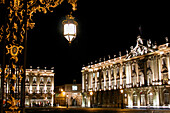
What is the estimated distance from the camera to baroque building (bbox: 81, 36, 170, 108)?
5338cm

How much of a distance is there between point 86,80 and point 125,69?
2150cm

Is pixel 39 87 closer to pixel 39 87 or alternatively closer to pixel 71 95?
pixel 39 87

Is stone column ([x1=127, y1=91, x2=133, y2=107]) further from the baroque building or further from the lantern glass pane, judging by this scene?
the lantern glass pane

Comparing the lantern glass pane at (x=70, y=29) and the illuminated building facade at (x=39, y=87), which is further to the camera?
the illuminated building facade at (x=39, y=87)

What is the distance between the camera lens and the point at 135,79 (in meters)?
62.0

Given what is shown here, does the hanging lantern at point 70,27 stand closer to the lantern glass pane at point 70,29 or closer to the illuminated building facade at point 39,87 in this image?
the lantern glass pane at point 70,29

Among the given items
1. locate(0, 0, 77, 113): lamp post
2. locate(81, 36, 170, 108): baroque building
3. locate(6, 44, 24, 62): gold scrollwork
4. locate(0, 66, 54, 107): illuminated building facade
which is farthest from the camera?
locate(0, 66, 54, 107): illuminated building facade

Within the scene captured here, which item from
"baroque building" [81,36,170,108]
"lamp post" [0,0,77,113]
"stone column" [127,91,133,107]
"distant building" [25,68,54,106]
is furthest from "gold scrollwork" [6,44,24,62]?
"distant building" [25,68,54,106]

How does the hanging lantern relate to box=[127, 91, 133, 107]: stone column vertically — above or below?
above

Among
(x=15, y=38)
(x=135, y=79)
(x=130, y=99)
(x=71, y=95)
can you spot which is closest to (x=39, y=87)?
(x=71, y=95)

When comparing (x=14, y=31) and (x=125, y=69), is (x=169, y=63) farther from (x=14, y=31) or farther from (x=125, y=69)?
(x=14, y=31)

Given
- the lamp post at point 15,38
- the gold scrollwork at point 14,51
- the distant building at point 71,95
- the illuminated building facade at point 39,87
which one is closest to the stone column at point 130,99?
the distant building at point 71,95

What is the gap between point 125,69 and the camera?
65.9m

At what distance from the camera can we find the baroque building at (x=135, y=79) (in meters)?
53.4
